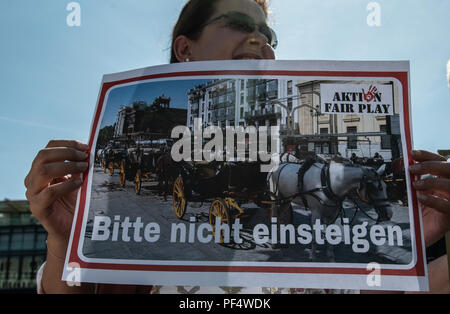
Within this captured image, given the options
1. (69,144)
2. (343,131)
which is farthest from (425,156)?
(69,144)

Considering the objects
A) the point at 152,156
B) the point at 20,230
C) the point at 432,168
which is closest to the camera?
the point at 432,168

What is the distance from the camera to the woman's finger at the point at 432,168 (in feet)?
2.43

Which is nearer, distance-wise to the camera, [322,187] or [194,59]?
[322,187]

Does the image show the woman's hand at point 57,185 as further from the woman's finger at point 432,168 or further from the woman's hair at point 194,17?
the woman's finger at point 432,168

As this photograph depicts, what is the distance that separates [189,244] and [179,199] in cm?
12

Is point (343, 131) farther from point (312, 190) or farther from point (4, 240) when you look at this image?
point (4, 240)

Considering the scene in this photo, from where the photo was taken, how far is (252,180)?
2.73ft

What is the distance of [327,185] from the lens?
82 cm

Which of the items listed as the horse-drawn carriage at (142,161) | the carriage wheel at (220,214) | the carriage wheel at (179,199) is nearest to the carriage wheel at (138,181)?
the horse-drawn carriage at (142,161)

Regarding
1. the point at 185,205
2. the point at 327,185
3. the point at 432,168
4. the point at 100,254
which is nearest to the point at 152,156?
the point at 185,205

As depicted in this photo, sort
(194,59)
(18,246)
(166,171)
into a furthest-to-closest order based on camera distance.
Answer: (18,246) → (194,59) → (166,171)

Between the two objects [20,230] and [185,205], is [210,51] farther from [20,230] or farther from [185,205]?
[20,230]

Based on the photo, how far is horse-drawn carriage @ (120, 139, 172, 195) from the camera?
870mm
